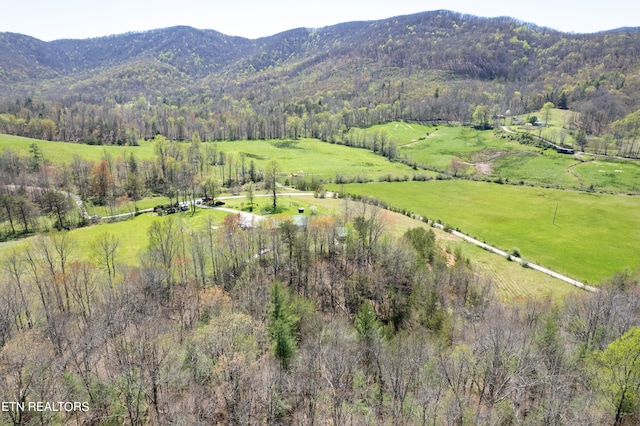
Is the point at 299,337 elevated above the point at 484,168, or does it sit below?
below

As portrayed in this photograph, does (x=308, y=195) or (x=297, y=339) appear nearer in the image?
(x=297, y=339)

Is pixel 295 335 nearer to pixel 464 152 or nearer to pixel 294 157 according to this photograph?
pixel 294 157

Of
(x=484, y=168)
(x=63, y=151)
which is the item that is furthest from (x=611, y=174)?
(x=63, y=151)

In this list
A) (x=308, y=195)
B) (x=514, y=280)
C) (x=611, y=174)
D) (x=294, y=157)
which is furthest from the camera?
(x=294, y=157)

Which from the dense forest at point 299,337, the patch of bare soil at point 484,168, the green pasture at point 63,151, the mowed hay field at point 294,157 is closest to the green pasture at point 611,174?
the patch of bare soil at point 484,168

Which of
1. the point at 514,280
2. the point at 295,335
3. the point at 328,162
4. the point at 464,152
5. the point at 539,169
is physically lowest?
the point at 514,280

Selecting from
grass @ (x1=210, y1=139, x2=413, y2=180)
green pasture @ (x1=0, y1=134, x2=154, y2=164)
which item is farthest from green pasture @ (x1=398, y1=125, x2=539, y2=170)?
green pasture @ (x1=0, y1=134, x2=154, y2=164)

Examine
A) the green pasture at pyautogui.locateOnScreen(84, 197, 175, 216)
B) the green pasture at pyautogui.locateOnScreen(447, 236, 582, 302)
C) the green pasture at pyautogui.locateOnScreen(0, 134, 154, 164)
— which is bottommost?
the green pasture at pyautogui.locateOnScreen(447, 236, 582, 302)

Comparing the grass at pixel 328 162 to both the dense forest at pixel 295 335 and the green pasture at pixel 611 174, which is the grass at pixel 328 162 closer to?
the green pasture at pixel 611 174

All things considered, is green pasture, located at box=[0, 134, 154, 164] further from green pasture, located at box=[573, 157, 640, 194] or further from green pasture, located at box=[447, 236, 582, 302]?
green pasture, located at box=[573, 157, 640, 194]
